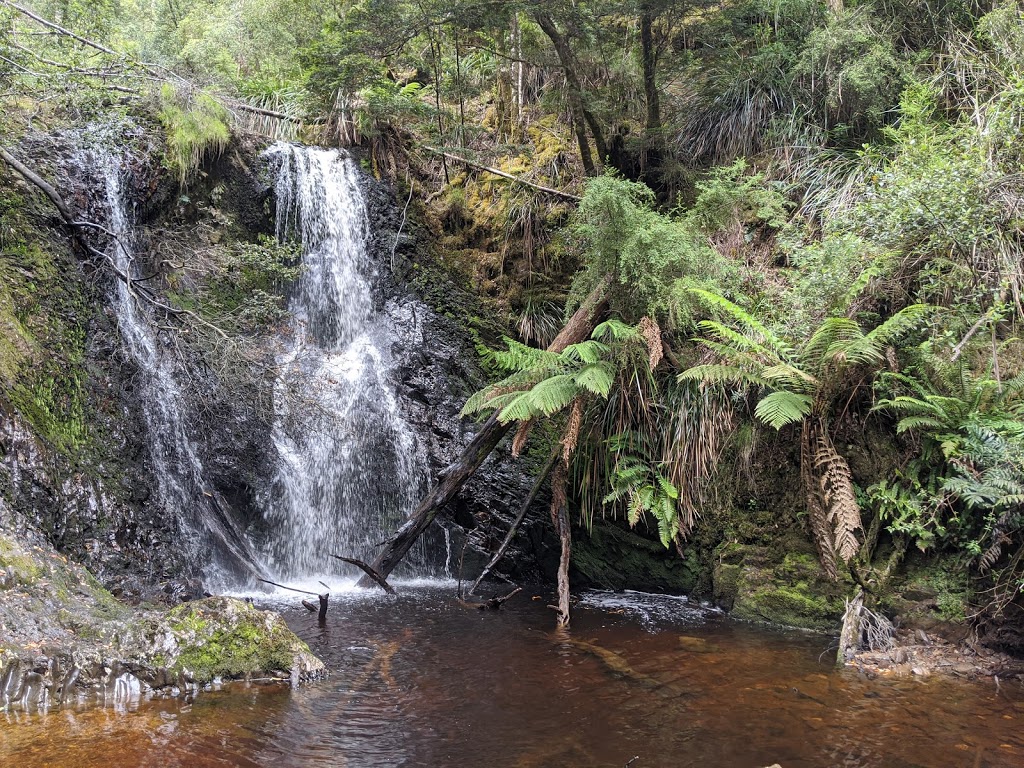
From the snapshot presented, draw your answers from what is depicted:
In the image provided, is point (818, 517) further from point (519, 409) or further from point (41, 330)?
point (41, 330)

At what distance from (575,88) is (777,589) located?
6383 millimetres

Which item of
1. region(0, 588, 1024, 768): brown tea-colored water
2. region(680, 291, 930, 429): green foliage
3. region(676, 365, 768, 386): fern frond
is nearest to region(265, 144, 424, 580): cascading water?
region(0, 588, 1024, 768): brown tea-colored water

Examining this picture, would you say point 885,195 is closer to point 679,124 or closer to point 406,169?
point 679,124

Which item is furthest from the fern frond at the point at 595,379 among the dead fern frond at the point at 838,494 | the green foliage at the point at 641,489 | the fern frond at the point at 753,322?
the dead fern frond at the point at 838,494

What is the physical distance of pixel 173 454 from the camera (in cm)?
715

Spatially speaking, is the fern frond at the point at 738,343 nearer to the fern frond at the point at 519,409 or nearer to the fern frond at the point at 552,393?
the fern frond at the point at 552,393

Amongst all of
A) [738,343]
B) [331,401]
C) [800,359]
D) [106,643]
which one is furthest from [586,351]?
[106,643]

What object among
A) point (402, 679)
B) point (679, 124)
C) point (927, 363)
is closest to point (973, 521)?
point (927, 363)

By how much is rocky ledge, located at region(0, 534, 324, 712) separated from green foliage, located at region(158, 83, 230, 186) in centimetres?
538

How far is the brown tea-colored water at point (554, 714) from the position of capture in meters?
3.65

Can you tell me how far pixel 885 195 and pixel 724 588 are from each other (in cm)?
418

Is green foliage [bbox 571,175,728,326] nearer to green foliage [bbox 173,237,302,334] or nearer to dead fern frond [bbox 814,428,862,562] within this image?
dead fern frond [bbox 814,428,862,562]

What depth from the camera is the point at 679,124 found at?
9.56 metres

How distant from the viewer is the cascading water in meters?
7.81
